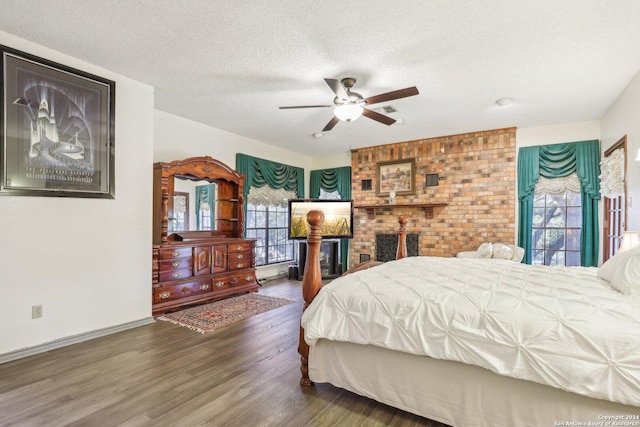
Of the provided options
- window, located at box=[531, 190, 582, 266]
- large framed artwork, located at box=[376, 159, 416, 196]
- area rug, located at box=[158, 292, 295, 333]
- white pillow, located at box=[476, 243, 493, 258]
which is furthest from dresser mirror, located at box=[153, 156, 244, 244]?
window, located at box=[531, 190, 582, 266]

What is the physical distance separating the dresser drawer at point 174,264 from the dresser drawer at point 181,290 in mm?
208

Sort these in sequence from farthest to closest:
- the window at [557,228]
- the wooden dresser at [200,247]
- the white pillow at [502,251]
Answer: the window at [557,228] < the white pillow at [502,251] < the wooden dresser at [200,247]

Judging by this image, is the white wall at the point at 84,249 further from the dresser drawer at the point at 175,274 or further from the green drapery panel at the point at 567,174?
the green drapery panel at the point at 567,174

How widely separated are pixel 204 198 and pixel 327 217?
2.29 meters

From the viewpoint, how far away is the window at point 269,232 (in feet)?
19.1

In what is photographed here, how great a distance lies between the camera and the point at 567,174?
4.62 m

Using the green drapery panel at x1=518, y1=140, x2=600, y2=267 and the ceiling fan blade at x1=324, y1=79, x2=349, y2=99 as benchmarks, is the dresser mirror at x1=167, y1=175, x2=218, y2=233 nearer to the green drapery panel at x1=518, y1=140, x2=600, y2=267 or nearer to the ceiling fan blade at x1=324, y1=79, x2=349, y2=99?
the ceiling fan blade at x1=324, y1=79, x2=349, y2=99

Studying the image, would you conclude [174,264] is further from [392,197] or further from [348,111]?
[392,197]

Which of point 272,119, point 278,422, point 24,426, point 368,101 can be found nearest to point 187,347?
point 24,426

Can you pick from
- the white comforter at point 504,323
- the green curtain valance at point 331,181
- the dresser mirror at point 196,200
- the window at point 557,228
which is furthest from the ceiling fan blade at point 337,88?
the window at point 557,228

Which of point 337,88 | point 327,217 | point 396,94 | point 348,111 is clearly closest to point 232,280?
point 327,217

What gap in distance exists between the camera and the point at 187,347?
2.78 meters

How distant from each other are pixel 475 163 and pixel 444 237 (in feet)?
4.34

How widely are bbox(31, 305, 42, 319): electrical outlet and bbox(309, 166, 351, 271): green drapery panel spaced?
4651mm
